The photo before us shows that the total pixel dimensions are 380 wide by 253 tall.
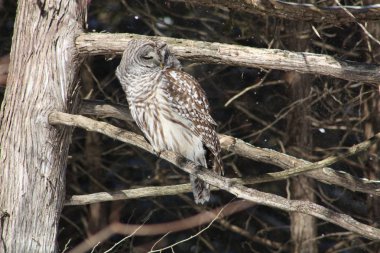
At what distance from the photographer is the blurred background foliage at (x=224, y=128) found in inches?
283

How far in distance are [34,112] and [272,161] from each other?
1.32 m

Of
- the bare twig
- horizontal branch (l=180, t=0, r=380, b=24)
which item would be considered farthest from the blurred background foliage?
horizontal branch (l=180, t=0, r=380, b=24)

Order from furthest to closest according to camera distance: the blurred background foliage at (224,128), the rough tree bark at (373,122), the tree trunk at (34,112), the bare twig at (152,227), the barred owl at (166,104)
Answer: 1. the blurred background foliage at (224,128)
2. the rough tree bark at (373,122)
3. the bare twig at (152,227)
4. the barred owl at (166,104)
5. the tree trunk at (34,112)

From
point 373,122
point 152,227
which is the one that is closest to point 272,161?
point 152,227

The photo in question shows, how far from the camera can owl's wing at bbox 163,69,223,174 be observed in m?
4.78

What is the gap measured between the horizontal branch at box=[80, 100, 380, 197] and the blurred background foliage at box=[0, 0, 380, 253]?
2437 millimetres

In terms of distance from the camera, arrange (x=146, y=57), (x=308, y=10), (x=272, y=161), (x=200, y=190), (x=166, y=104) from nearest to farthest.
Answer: (x=308, y=10)
(x=272, y=161)
(x=146, y=57)
(x=166, y=104)
(x=200, y=190)

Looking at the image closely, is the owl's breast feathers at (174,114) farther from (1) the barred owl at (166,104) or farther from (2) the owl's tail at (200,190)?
(2) the owl's tail at (200,190)

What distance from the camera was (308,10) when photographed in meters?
3.89

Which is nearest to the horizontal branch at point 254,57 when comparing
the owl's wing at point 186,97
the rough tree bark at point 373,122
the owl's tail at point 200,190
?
the owl's wing at point 186,97

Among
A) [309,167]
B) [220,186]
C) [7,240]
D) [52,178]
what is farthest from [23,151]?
[309,167]

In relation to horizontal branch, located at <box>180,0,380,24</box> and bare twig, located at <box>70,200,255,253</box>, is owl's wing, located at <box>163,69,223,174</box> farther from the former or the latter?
horizontal branch, located at <box>180,0,380,24</box>

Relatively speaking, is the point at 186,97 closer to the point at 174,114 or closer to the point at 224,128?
the point at 174,114

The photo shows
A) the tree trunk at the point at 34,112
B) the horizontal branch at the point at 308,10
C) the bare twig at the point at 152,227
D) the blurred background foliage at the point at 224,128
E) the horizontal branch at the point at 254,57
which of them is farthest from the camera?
the blurred background foliage at the point at 224,128
